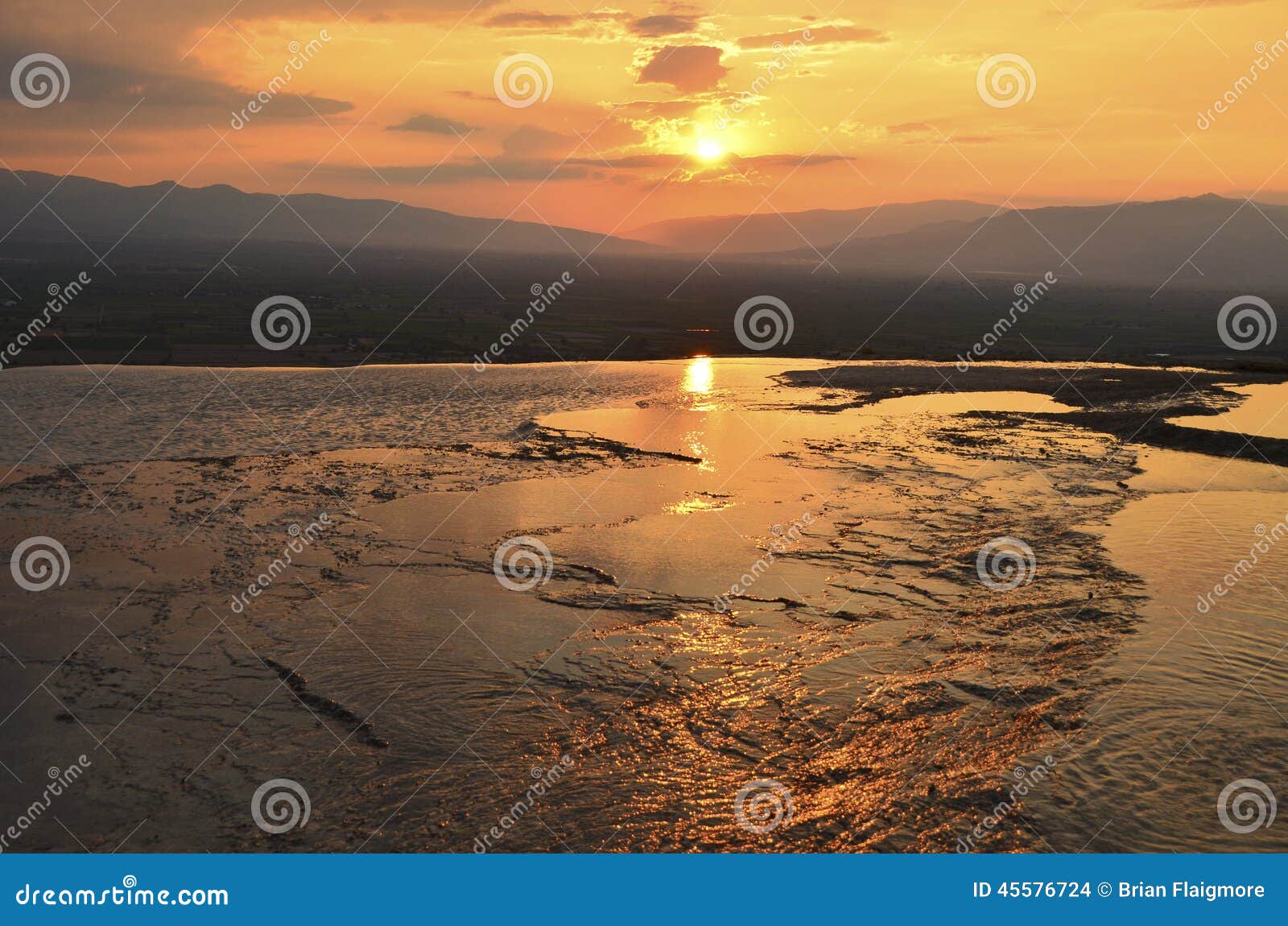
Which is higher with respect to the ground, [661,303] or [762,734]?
[661,303]

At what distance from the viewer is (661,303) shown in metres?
78.2

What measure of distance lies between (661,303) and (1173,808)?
71.7m

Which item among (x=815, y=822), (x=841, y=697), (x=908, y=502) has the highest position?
(x=908, y=502)

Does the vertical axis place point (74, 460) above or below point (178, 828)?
above

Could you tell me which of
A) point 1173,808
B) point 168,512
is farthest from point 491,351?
point 1173,808

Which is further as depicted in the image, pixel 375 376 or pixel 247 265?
pixel 247 265

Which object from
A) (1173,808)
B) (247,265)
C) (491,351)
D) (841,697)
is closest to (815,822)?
(841,697)

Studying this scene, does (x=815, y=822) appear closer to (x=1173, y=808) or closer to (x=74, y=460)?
(x=1173, y=808)

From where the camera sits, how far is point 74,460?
61.8 feet

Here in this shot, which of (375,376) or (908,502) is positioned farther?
(375,376)

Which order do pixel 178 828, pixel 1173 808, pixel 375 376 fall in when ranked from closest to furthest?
1. pixel 178 828
2. pixel 1173 808
3. pixel 375 376

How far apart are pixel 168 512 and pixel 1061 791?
13.6 metres

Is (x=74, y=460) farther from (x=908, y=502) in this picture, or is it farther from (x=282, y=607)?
(x=908, y=502)

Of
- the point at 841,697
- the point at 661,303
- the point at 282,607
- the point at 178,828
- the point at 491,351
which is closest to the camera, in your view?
the point at 178,828
